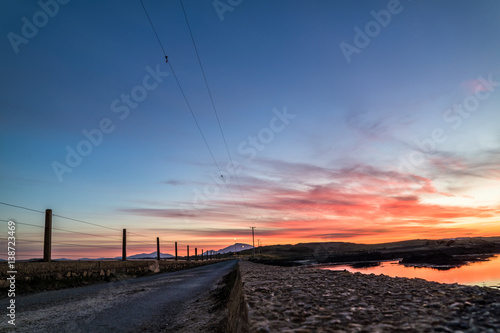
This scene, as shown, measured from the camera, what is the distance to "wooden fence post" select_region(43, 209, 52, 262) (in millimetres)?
15578

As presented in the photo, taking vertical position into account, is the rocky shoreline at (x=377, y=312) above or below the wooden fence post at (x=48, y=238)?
below

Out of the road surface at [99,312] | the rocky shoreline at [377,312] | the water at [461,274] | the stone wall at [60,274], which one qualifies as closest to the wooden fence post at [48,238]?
the stone wall at [60,274]

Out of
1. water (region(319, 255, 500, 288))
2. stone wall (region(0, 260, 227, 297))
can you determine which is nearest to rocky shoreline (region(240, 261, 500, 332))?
stone wall (region(0, 260, 227, 297))

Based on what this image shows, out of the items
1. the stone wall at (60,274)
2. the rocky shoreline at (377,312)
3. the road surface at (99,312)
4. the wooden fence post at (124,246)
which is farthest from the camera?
the wooden fence post at (124,246)

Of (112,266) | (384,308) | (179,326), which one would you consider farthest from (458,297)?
(112,266)

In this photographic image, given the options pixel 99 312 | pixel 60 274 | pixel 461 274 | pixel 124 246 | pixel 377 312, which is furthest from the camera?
pixel 461 274

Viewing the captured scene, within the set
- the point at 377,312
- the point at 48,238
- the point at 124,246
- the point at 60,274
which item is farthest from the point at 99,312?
the point at 124,246

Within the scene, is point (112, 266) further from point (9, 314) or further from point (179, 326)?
point (179, 326)

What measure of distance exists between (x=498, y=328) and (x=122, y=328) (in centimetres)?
782

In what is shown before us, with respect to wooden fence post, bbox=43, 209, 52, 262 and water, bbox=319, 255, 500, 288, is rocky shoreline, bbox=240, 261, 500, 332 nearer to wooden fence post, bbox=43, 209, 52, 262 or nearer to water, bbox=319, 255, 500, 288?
wooden fence post, bbox=43, 209, 52, 262

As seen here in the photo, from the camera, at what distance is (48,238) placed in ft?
52.1

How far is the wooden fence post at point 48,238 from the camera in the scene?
15.6 meters

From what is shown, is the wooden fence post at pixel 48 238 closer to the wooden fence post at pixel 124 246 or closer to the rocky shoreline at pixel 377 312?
the wooden fence post at pixel 124 246

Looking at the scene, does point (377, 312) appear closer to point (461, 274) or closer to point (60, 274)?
point (60, 274)
